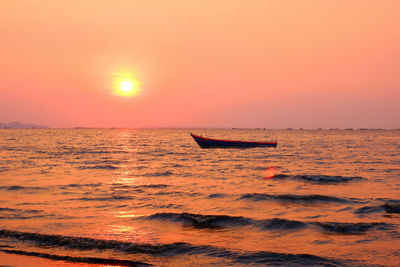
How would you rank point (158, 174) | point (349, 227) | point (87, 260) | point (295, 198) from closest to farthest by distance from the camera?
point (87, 260) → point (349, 227) → point (295, 198) → point (158, 174)

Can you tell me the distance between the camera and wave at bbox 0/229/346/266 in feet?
28.8

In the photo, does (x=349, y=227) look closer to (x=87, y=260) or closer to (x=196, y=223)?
(x=196, y=223)

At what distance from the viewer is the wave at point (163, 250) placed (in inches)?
346

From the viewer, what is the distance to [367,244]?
10.2 meters

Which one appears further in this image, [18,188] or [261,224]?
[18,188]

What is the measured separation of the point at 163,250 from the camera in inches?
376

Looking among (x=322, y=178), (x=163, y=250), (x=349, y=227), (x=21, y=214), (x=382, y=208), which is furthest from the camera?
(x=322, y=178)

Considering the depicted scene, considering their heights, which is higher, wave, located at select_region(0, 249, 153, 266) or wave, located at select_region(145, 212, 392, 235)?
wave, located at select_region(0, 249, 153, 266)

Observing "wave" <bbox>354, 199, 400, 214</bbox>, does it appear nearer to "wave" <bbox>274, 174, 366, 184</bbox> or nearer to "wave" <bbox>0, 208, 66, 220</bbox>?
"wave" <bbox>274, 174, 366, 184</bbox>

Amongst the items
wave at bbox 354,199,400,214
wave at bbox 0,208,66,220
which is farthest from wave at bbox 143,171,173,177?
wave at bbox 354,199,400,214

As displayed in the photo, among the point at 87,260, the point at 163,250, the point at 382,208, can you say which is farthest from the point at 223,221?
the point at 382,208

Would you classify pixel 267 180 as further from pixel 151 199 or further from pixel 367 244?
pixel 367 244

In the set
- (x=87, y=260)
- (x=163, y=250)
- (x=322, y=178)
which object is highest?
(x=87, y=260)

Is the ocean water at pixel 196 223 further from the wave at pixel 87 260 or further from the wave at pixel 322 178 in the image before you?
the wave at pixel 322 178
